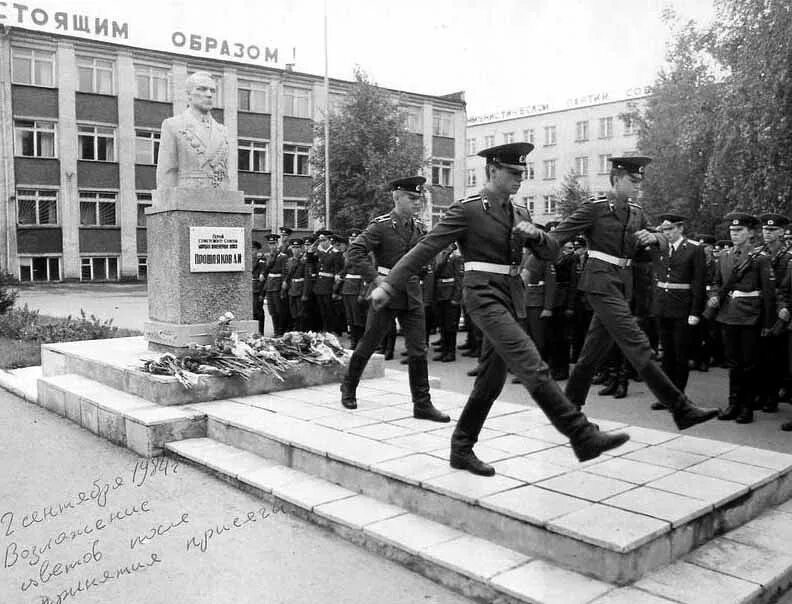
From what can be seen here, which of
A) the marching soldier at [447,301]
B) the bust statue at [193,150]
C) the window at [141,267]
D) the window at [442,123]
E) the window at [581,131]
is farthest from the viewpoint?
the window at [581,131]

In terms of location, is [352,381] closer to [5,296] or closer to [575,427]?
[575,427]

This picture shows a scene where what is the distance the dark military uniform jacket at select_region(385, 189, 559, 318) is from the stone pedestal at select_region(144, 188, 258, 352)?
13.8 ft

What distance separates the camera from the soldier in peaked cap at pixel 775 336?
762 centimetres

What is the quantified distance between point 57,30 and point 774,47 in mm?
29892

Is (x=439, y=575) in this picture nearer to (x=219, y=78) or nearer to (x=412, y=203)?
(x=412, y=203)

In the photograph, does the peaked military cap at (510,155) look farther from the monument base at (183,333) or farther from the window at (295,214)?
the window at (295,214)

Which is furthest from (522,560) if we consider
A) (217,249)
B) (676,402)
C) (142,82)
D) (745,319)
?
(142,82)

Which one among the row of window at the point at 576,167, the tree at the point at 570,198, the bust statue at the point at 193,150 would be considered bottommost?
the bust statue at the point at 193,150

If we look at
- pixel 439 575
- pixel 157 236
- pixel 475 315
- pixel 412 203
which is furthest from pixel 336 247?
pixel 439 575

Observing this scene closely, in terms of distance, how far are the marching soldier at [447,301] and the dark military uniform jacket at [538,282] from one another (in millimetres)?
2048

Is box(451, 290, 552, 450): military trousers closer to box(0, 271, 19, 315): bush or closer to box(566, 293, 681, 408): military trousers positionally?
box(566, 293, 681, 408): military trousers

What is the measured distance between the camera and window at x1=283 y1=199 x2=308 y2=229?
39156 mm

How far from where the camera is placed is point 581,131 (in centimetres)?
5716

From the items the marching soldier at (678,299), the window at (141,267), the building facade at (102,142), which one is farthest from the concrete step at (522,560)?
the window at (141,267)
